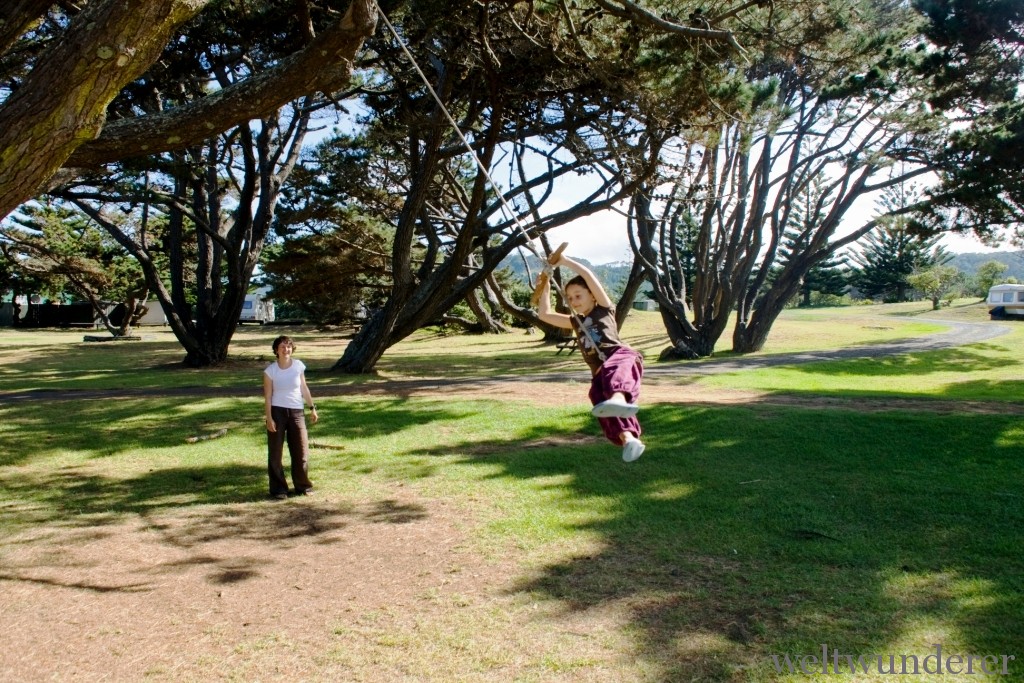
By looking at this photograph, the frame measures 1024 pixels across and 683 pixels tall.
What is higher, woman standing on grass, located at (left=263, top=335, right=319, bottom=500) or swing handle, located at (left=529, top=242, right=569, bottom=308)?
swing handle, located at (left=529, top=242, right=569, bottom=308)

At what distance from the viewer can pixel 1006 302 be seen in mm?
48344

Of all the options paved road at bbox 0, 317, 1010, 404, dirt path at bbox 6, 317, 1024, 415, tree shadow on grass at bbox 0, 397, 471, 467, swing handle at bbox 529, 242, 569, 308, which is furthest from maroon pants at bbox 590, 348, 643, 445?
paved road at bbox 0, 317, 1010, 404

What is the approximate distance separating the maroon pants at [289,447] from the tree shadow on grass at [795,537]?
2276 mm

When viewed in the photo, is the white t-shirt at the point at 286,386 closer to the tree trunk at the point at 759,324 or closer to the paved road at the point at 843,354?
the paved road at the point at 843,354

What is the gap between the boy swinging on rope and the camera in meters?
6.37

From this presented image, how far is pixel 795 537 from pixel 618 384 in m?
2.17

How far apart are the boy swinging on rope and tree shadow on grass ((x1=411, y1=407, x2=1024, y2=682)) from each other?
1077 mm

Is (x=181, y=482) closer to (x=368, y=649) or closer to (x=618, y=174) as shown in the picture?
(x=368, y=649)

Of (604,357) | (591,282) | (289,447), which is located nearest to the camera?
(604,357)

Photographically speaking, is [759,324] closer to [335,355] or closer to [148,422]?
[335,355]

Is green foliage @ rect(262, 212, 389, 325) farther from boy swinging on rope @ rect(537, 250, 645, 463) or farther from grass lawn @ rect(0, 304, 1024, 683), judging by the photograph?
boy swinging on rope @ rect(537, 250, 645, 463)

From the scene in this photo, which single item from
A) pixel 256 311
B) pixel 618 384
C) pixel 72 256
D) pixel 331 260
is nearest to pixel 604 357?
pixel 618 384

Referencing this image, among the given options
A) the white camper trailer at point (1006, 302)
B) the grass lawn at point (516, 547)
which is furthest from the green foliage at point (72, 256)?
the white camper trailer at point (1006, 302)

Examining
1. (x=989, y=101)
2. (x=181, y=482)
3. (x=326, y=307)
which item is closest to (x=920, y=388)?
(x=989, y=101)
